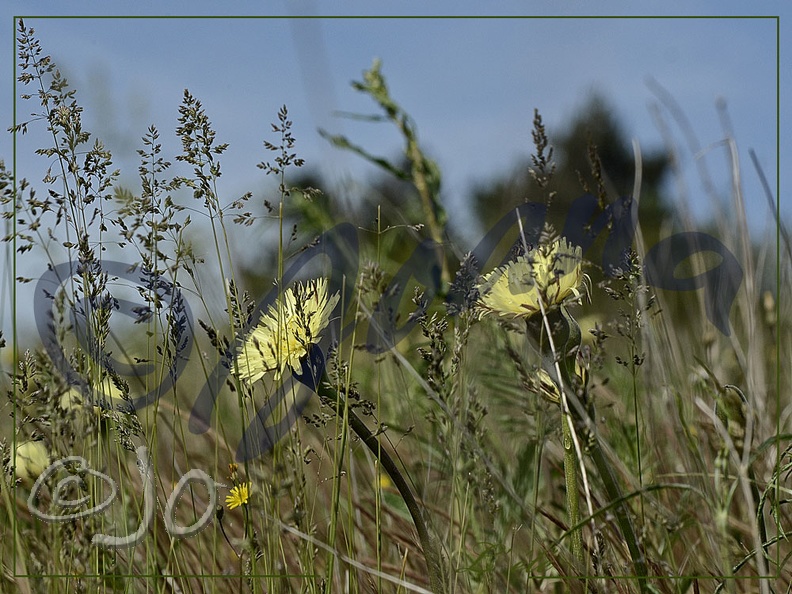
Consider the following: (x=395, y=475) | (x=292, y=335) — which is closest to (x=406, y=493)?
(x=395, y=475)

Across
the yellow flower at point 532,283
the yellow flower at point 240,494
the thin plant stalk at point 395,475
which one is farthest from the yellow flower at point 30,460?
the yellow flower at point 532,283

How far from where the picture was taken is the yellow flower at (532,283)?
0.63 meters

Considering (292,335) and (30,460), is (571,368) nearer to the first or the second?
(292,335)

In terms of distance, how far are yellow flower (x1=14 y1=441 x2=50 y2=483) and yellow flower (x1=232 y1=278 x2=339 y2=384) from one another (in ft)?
1.17

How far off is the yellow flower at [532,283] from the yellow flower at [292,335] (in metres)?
0.13

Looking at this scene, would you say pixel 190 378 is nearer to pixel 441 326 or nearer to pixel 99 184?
pixel 99 184

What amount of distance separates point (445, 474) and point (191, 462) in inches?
15.8

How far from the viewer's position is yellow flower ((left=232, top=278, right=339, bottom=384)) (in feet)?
2.17

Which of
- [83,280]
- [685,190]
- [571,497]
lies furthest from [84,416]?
[685,190]

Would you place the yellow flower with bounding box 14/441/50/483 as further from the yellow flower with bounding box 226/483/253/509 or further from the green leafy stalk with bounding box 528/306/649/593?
the green leafy stalk with bounding box 528/306/649/593

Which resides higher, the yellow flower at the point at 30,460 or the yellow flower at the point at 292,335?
the yellow flower at the point at 292,335

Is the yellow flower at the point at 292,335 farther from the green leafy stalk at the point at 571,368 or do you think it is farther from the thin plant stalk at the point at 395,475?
the green leafy stalk at the point at 571,368

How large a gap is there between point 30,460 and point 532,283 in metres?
0.62

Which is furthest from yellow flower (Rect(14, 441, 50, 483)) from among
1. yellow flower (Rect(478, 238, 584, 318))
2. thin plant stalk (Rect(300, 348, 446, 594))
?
yellow flower (Rect(478, 238, 584, 318))
